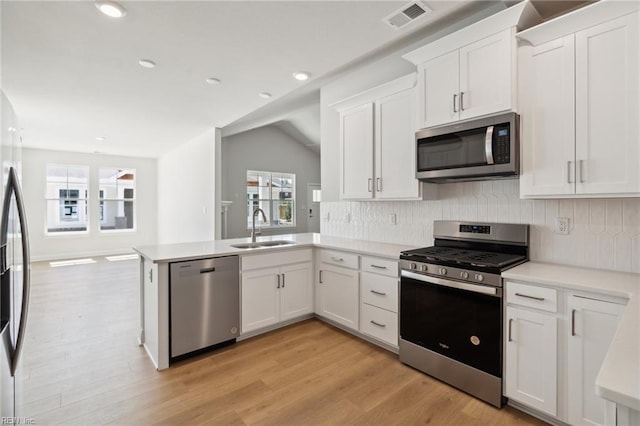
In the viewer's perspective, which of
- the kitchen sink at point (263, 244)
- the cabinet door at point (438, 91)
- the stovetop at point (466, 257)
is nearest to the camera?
the stovetop at point (466, 257)

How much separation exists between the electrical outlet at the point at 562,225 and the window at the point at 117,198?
9.23 meters

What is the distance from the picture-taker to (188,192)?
6742mm

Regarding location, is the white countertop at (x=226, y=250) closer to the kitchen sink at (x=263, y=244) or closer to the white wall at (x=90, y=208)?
the kitchen sink at (x=263, y=244)

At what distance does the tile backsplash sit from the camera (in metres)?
1.94

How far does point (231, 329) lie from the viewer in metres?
2.84

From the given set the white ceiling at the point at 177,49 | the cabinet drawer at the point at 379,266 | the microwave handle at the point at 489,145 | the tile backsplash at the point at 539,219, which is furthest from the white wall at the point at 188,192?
the microwave handle at the point at 489,145

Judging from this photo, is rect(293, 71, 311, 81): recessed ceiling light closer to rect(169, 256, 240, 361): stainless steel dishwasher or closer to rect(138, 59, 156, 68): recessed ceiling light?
rect(138, 59, 156, 68): recessed ceiling light

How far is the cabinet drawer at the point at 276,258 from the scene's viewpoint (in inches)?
115

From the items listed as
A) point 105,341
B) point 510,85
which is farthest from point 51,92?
point 510,85

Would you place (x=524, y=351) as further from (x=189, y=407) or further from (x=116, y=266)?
(x=116, y=266)

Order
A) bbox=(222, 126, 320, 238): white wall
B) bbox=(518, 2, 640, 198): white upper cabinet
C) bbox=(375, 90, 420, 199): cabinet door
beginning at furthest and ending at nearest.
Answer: bbox=(222, 126, 320, 238): white wall, bbox=(375, 90, 420, 199): cabinet door, bbox=(518, 2, 640, 198): white upper cabinet

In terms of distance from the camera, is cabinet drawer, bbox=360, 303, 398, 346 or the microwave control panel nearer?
the microwave control panel

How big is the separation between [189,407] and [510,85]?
2958 millimetres

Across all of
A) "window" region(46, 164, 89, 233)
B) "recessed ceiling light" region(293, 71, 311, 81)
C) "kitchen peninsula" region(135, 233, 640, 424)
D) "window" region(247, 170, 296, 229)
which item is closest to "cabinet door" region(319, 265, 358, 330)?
"kitchen peninsula" region(135, 233, 640, 424)
